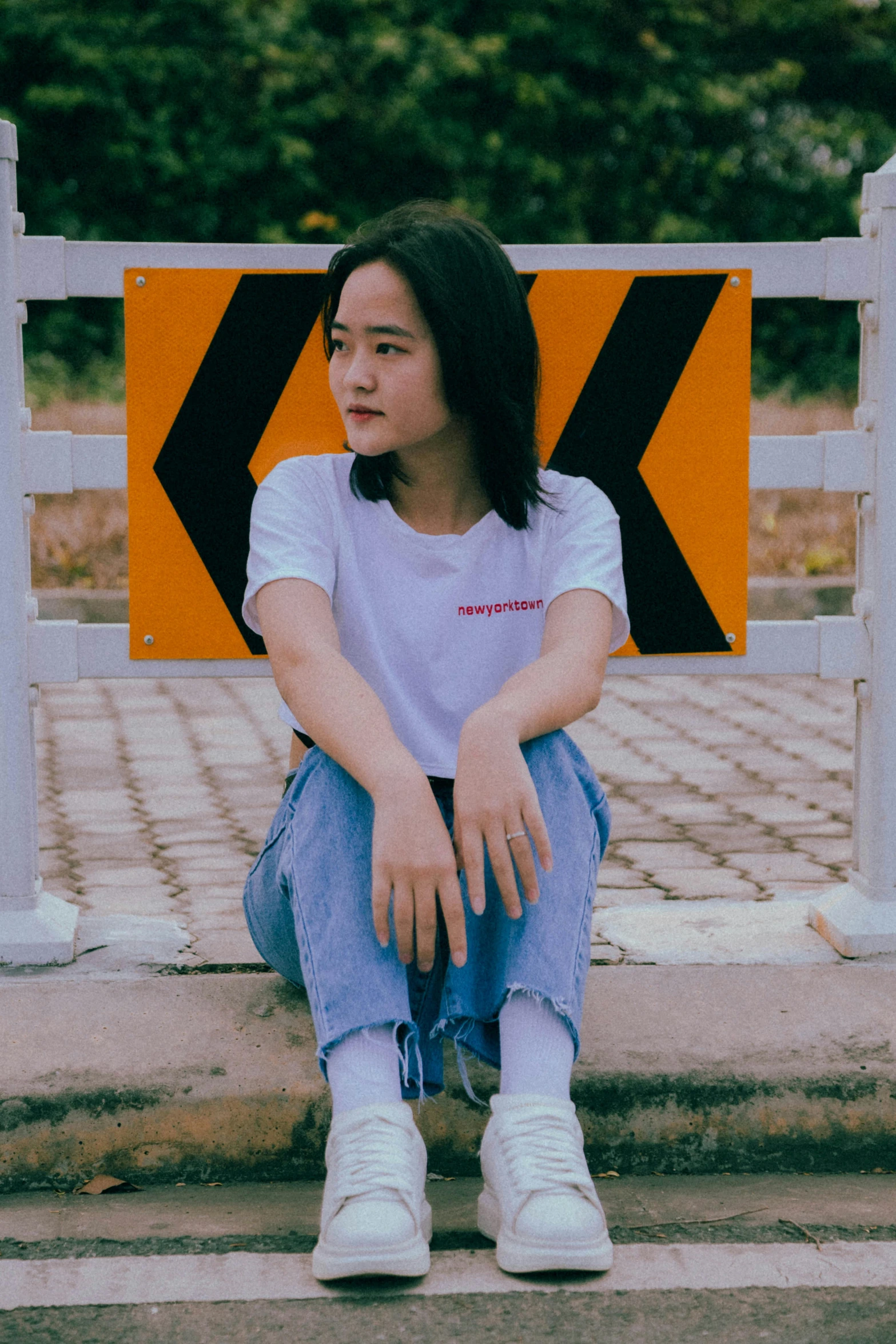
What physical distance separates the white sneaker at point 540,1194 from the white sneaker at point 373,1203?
0.10 m

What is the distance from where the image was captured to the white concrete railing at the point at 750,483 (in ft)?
8.41

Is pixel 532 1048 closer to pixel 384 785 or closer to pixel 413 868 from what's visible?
pixel 413 868

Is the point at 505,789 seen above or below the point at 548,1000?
above

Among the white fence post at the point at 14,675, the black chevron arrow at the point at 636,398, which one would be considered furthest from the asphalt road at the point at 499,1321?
the black chevron arrow at the point at 636,398

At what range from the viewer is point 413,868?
1.88 meters

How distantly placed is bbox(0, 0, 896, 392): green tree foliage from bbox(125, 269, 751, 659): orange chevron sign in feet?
44.5

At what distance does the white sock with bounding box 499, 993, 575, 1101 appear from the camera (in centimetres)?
195

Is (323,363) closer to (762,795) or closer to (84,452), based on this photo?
(84,452)

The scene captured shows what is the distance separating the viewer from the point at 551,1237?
1805 millimetres

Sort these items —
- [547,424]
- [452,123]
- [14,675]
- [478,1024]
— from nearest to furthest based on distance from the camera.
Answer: [478,1024]
[14,675]
[547,424]
[452,123]

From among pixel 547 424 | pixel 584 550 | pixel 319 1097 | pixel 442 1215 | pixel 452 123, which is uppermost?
pixel 452 123

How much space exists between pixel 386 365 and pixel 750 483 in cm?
87

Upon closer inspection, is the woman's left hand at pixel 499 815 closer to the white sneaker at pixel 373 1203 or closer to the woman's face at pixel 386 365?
the white sneaker at pixel 373 1203

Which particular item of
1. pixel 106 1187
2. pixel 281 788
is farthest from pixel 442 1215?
pixel 281 788
